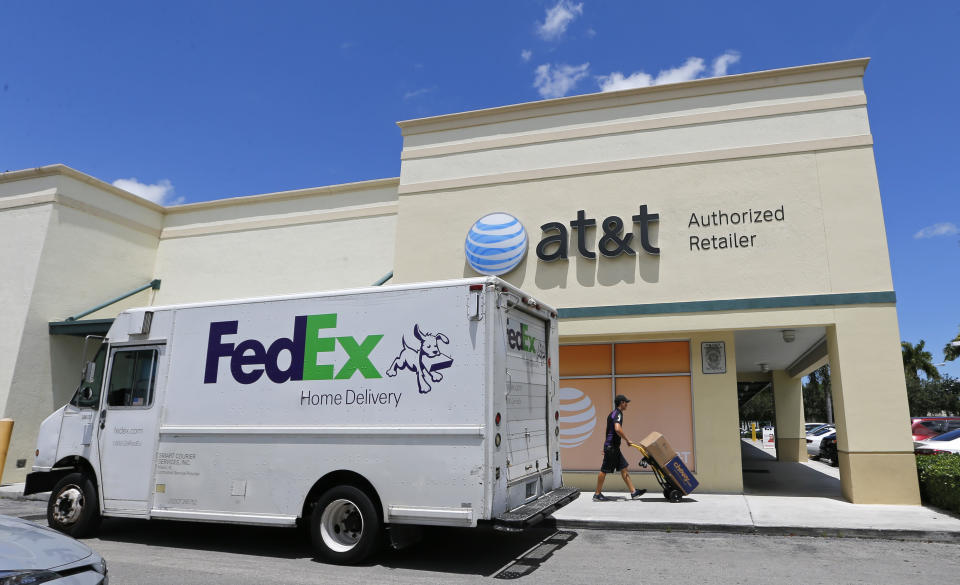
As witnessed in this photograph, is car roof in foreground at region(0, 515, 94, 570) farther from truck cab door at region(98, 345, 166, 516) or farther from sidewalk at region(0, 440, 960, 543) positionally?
sidewalk at region(0, 440, 960, 543)

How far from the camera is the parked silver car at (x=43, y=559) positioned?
3.92 metres

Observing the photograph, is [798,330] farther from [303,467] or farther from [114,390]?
[114,390]

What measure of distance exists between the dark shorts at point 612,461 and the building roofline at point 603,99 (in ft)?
23.6

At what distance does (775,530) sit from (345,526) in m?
5.79

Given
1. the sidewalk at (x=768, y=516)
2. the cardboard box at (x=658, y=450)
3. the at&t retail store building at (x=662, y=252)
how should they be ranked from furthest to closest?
the at&t retail store building at (x=662, y=252), the cardboard box at (x=658, y=450), the sidewalk at (x=768, y=516)

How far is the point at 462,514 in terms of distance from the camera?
6.07 m

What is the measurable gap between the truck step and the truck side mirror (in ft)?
19.1

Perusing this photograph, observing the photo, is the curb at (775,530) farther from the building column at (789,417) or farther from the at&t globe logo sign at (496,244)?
the building column at (789,417)

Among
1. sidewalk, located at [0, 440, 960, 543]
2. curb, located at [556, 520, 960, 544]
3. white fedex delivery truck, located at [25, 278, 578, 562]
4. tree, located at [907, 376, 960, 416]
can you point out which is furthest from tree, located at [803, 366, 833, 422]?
white fedex delivery truck, located at [25, 278, 578, 562]

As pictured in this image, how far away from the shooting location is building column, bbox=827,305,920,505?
1002 centimetres

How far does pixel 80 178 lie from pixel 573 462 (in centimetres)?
1460

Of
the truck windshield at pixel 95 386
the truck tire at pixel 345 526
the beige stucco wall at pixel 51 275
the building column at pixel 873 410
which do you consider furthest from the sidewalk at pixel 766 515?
the truck windshield at pixel 95 386

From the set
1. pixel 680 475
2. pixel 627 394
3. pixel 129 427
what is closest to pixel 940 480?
pixel 680 475

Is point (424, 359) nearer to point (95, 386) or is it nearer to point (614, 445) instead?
point (95, 386)
